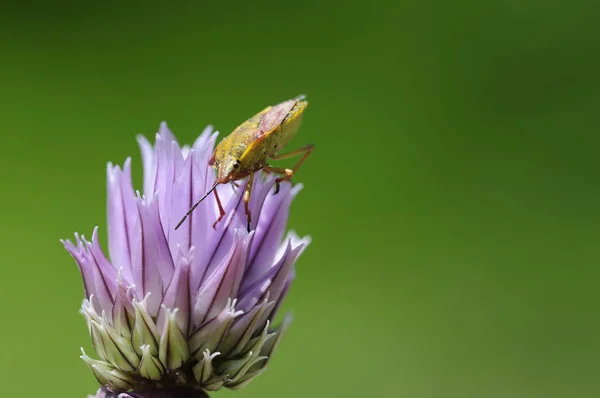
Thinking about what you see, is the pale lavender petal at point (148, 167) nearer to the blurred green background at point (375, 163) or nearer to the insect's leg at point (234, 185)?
the insect's leg at point (234, 185)

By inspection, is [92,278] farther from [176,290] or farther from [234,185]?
[234,185]

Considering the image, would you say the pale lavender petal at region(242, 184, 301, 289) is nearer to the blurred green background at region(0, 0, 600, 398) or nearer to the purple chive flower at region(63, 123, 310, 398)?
the purple chive flower at region(63, 123, 310, 398)

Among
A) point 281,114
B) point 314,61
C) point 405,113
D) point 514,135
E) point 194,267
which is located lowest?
point 194,267

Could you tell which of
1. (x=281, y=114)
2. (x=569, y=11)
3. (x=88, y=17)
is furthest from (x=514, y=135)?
(x=281, y=114)

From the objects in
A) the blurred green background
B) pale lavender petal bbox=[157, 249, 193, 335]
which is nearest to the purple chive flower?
pale lavender petal bbox=[157, 249, 193, 335]

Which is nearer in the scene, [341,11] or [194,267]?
[194,267]

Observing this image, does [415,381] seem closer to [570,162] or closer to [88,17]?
[570,162]
